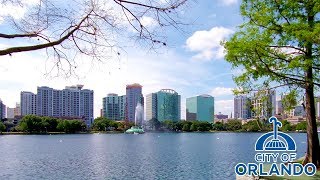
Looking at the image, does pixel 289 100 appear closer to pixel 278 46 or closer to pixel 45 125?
pixel 278 46

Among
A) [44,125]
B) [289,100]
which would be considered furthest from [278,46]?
[44,125]

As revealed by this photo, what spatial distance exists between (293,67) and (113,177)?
23.1m

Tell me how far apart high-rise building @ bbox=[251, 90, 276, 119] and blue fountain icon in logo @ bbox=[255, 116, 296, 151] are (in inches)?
55.7

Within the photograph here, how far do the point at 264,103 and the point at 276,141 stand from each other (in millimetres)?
2023

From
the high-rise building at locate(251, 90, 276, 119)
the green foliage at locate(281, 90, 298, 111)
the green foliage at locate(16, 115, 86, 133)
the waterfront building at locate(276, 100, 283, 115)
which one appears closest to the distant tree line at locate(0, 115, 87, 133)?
the green foliage at locate(16, 115, 86, 133)

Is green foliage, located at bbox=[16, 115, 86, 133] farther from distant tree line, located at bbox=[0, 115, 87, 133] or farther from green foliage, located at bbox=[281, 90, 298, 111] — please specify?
green foliage, located at bbox=[281, 90, 298, 111]

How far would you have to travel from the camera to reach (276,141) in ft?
53.7

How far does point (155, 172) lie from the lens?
3650 centimetres

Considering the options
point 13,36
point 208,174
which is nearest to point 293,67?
point 13,36

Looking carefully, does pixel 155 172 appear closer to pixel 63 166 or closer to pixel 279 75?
pixel 63 166

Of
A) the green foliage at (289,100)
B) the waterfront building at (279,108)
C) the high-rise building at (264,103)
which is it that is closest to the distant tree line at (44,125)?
the waterfront building at (279,108)

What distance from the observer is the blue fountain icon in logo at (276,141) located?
15781 mm

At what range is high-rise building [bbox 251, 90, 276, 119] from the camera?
57.3 feet

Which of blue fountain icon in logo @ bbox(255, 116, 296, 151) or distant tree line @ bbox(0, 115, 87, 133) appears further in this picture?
distant tree line @ bbox(0, 115, 87, 133)
